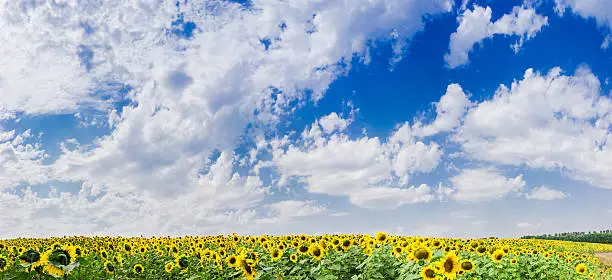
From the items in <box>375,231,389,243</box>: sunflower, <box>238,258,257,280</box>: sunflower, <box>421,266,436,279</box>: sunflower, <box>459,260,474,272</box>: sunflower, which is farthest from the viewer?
<box>375,231,389,243</box>: sunflower

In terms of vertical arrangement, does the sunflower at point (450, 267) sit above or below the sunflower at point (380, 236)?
below

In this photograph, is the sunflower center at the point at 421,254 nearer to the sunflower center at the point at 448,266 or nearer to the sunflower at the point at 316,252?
the sunflower center at the point at 448,266

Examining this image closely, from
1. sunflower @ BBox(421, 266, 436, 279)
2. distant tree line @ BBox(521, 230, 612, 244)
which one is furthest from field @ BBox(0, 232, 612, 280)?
distant tree line @ BBox(521, 230, 612, 244)

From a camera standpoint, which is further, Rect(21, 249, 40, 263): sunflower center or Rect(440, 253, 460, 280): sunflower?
Rect(440, 253, 460, 280): sunflower

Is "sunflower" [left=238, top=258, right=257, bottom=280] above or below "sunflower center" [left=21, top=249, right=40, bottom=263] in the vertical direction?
below

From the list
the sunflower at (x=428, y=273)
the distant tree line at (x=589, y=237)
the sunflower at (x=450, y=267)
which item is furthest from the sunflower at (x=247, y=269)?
the distant tree line at (x=589, y=237)

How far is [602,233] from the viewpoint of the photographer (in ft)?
252

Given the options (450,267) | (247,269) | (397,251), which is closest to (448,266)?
(450,267)

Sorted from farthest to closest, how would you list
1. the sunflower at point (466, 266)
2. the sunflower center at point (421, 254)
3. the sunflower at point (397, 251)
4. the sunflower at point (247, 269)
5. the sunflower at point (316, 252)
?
the sunflower at point (397, 251)
the sunflower at point (316, 252)
the sunflower center at point (421, 254)
the sunflower at point (466, 266)
the sunflower at point (247, 269)

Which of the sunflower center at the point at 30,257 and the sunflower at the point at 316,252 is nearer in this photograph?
the sunflower center at the point at 30,257

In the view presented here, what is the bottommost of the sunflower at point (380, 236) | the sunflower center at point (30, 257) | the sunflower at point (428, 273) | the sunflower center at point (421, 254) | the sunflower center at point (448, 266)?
the sunflower at point (428, 273)

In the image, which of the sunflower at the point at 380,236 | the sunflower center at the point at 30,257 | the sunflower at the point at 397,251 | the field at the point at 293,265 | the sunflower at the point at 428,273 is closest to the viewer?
the sunflower center at the point at 30,257

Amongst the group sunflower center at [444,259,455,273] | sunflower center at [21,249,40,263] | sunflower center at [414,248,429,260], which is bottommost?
sunflower center at [444,259,455,273]

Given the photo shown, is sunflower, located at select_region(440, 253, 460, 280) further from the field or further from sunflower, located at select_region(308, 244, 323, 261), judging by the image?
sunflower, located at select_region(308, 244, 323, 261)
